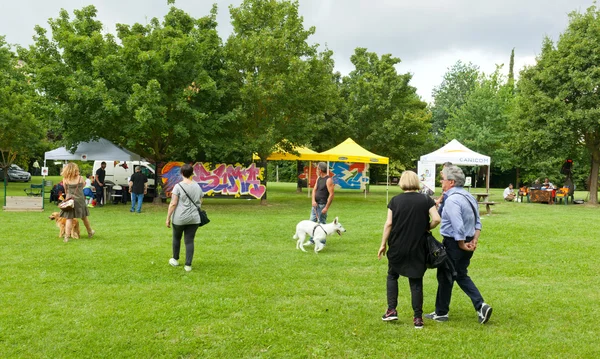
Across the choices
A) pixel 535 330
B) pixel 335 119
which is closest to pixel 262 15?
pixel 335 119

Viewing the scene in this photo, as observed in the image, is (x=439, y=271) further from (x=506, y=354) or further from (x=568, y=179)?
(x=568, y=179)

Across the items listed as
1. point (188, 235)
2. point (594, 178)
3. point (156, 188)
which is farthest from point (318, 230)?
point (594, 178)

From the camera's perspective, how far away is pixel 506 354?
4.56 meters

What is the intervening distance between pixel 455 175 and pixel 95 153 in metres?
17.2

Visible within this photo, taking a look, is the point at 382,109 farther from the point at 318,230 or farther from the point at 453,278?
the point at 453,278

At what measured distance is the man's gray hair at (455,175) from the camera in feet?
17.8

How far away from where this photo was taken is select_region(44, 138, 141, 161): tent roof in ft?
63.8

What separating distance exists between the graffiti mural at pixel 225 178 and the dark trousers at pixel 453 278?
56.4ft

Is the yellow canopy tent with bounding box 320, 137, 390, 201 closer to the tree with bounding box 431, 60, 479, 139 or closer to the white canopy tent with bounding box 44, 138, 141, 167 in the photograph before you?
the white canopy tent with bounding box 44, 138, 141, 167

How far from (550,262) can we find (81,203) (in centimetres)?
932

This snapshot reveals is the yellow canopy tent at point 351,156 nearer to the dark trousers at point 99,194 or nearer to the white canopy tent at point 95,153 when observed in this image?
the white canopy tent at point 95,153

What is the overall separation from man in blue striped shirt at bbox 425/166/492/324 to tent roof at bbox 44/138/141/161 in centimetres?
1655

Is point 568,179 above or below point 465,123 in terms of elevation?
below

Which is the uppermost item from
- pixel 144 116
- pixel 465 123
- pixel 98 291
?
pixel 465 123
